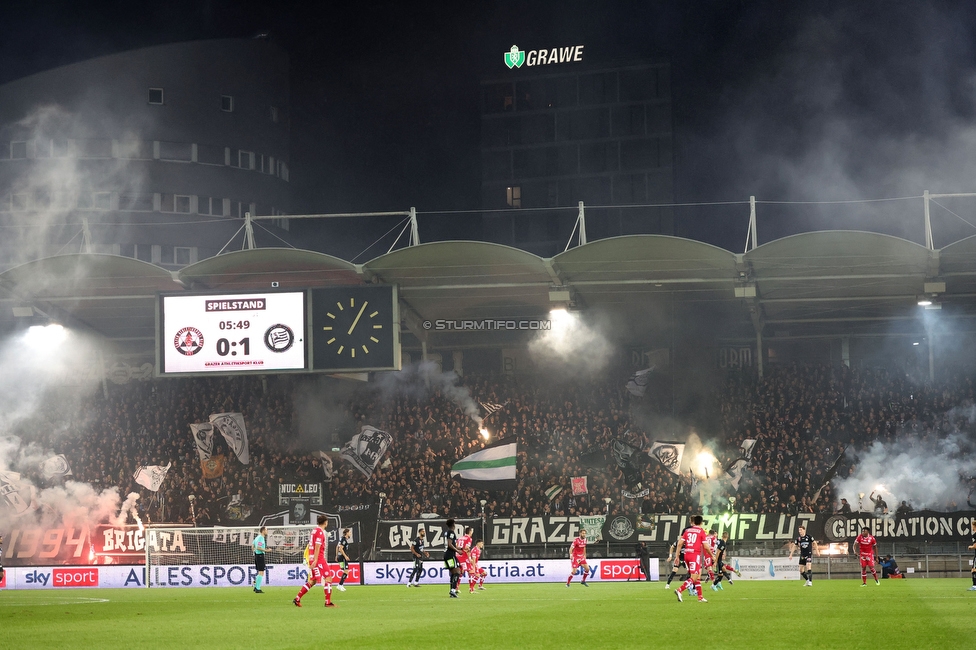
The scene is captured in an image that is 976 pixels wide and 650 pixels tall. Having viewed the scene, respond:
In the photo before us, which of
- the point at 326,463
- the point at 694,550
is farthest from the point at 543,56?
the point at 694,550

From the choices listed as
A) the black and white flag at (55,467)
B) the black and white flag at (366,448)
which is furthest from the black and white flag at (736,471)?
the black and white flag at (55,467)

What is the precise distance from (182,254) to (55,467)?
70.8ft

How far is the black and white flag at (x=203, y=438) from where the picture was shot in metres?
39.3

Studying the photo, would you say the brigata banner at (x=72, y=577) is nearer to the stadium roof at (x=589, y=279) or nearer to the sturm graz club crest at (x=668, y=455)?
the stadium roof at (x=589, y=279)

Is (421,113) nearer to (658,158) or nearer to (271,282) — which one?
(658,158)

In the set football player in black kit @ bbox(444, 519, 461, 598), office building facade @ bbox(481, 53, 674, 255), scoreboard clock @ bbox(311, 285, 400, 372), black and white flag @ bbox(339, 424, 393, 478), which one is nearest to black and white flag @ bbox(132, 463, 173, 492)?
black and white flag @ bbox(339, 424, 393, 478)

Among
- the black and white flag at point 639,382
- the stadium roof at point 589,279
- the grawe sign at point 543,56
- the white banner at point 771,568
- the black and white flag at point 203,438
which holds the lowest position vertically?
the white banner at point 771,568

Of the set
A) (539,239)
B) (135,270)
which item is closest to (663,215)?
(539,239)

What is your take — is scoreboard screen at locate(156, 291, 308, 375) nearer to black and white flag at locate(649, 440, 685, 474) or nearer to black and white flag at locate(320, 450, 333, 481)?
black and white flag at locate(320, 450, 333, 481)

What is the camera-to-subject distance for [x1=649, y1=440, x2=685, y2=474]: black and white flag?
36906mm

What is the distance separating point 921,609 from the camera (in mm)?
17734

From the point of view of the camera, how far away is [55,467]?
38.7m

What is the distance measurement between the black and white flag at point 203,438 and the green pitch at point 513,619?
13.7m

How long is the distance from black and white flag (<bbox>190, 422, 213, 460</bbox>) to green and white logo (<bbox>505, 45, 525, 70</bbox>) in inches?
1147
